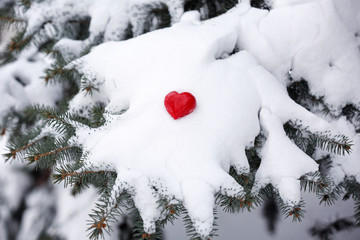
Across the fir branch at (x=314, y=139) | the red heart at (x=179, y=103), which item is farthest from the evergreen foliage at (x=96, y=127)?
the red heart at (x=179, y=103)

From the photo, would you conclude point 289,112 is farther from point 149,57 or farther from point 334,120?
point 149,57

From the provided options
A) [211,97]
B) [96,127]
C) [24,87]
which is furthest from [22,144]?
[211,97]

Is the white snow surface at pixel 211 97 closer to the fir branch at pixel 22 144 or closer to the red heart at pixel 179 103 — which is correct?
the red heart at pixel 179 103

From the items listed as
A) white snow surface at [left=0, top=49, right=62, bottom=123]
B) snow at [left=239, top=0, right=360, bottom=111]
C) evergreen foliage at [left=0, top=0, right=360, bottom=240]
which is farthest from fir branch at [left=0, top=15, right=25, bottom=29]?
snow at [left=239, top=0, right=360, bottom=111]

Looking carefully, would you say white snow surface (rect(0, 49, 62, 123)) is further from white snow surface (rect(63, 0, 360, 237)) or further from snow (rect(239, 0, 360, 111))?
snow (rect(239, 0, 360, 111))

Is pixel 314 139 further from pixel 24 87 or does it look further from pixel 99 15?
pixel 24 87
